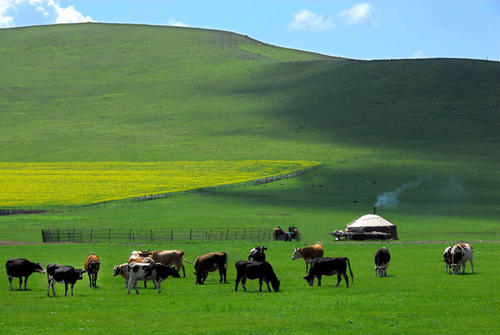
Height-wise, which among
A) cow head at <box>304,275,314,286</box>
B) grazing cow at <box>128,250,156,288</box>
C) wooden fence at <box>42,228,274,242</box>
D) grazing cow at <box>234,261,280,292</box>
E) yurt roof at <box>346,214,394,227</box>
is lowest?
cow head at <box>304,275,314,286</box>

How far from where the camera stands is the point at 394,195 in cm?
11238

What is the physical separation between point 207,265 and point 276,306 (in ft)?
28.4

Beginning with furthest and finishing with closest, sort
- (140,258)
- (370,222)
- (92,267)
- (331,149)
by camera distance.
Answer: (331,149), (370,222), (140,258), (92,267)

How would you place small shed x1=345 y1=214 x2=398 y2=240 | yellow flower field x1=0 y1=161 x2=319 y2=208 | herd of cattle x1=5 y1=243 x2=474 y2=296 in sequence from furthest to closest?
yellow flower field x1=0 y1=161 x2=319 y2=208 → small shed x1=345 y1=214 x2=398 y2=240 → herd of cattle x1=5 y1=243 x2=474 y2=296

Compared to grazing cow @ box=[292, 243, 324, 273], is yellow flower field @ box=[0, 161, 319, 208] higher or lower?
higher

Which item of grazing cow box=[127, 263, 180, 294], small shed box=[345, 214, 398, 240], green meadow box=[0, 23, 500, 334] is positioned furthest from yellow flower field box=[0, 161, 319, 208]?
grazing cow box=[127, 263, 180, 294]

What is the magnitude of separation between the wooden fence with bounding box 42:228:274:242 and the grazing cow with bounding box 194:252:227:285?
2949cm

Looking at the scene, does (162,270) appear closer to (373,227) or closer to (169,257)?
(169,257)

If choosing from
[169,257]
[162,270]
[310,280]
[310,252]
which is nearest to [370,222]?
[310,252]

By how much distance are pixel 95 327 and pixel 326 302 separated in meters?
8.39

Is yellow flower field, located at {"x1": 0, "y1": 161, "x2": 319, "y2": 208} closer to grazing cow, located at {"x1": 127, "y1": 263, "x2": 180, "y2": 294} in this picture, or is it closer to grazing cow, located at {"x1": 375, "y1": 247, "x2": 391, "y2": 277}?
grazing cow, located at {"x1": 375, "y1": 247, "x2": 391, "y2": 277}

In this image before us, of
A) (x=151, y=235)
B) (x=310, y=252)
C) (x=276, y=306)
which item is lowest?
(x=276, y=306)

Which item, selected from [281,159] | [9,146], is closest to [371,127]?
[281,159]

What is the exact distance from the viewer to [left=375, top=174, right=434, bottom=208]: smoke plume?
104875mm
